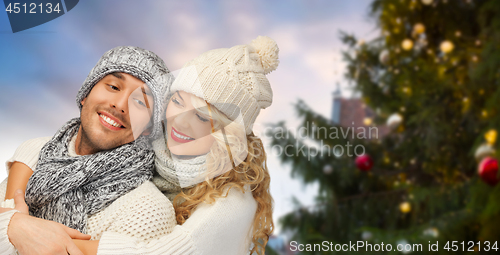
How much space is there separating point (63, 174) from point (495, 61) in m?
1.55

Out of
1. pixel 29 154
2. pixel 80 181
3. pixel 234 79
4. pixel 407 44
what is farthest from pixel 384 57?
pixel 29 154

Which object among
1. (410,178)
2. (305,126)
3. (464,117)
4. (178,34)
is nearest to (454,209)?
(410,178)

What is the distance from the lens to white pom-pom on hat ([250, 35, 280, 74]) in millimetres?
1080

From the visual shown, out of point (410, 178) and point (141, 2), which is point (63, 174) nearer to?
point (141, 2)

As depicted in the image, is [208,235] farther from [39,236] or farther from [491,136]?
[491,136]

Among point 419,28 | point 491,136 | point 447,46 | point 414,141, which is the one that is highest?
point 419,28

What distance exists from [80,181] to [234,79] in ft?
1.69

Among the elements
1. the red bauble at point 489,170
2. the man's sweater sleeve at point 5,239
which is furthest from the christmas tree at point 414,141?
the man's sweater sleeve at point 5,239

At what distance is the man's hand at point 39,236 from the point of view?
78 centimetres

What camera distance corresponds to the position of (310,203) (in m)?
1.80

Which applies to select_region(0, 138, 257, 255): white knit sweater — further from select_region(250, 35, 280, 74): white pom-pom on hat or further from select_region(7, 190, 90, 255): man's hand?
select_region(250, 35, 280, 74): white pom-pom on hat

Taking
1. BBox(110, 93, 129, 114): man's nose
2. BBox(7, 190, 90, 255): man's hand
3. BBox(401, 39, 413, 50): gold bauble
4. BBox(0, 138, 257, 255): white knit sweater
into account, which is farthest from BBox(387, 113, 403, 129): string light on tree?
BBox(7, 190, 90, 255): man's hand

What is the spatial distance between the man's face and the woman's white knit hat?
0.34 ft

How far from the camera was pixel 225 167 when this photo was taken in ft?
3.40
